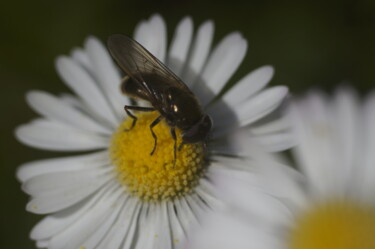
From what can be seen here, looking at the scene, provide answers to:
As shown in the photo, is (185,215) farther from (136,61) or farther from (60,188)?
(136,61)

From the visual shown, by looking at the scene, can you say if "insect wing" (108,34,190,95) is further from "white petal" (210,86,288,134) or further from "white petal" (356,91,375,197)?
"white petal" (356,91,375,197)

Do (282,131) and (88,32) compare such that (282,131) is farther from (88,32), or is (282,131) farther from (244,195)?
(88,32)

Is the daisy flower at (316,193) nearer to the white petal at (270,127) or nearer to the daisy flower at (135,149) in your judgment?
the daisy flower at (135,149)

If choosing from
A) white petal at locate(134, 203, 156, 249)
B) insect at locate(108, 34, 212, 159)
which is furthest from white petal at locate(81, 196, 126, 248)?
insect at locate(108, 34, 212, 159)

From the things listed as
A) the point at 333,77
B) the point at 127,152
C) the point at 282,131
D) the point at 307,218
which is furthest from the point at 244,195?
the point at 333,77

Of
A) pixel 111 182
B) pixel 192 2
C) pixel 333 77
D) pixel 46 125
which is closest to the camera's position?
pixel 111 182

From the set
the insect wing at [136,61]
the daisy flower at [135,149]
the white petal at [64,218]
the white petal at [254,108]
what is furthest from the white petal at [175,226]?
the insect wing at [136,61]

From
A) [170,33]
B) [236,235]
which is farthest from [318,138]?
[170,33]
